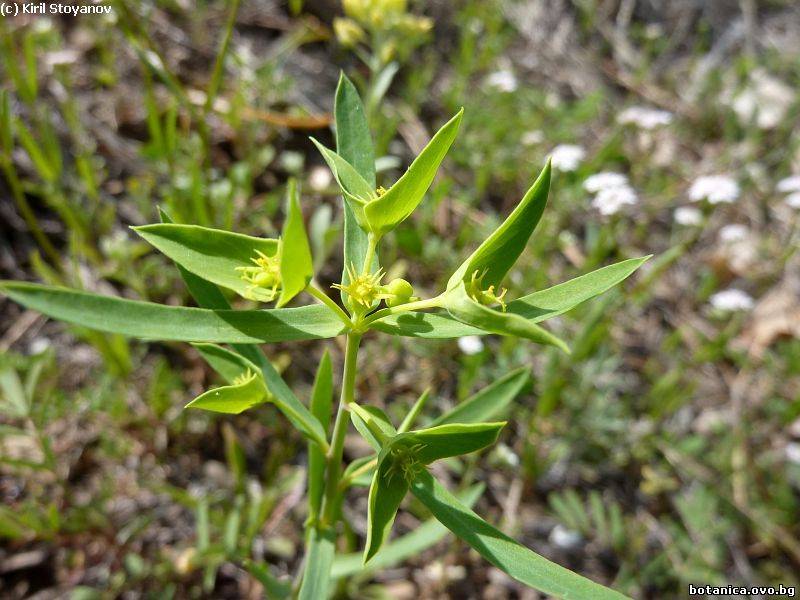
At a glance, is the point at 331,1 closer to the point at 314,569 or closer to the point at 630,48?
the point at 630,48

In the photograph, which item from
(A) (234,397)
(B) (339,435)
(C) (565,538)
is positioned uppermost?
(A) (234,397)

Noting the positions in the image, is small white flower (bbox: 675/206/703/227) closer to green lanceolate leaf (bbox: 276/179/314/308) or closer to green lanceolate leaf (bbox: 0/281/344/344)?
green lanceolate leaf (bbox: 0/281/344/344)

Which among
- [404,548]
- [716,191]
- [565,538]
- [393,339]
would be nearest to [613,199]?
[716,191]

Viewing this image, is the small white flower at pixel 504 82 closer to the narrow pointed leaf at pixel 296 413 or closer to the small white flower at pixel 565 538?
the small white flower at pixel 565 538

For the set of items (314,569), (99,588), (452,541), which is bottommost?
(452,541)

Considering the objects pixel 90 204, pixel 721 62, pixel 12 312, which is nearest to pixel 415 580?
pixel 12 312

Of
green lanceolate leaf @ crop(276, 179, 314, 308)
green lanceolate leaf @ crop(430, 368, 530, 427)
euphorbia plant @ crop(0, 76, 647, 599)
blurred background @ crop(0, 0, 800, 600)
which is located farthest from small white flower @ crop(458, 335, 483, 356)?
green lanceolate leaf @ crop(276, 179, 314, 308)

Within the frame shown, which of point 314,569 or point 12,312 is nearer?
point 314,569

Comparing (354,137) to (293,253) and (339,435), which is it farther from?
(339,435)
